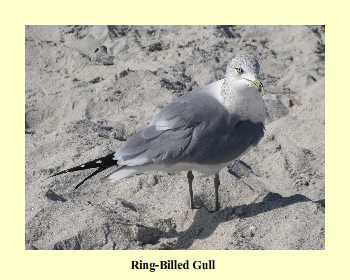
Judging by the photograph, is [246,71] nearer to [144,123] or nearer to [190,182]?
[190,182]

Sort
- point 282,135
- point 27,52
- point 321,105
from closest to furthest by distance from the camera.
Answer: point 282,135, point 321,105, point 27,52

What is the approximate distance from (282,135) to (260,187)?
58cm

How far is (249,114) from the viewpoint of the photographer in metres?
3.17

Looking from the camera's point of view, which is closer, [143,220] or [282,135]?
[143,220]

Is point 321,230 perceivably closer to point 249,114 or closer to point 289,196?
point 289,196

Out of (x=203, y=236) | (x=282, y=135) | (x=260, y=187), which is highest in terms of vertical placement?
(x=282, y=135)

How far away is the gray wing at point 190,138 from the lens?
2.99m

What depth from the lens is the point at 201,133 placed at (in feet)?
9.91

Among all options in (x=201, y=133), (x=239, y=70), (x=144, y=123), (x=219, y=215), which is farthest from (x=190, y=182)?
(x=144, y=123)

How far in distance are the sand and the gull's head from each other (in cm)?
55

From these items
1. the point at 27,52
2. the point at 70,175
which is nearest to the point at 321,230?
the point at 70,175

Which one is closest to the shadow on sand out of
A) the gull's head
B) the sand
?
the sand

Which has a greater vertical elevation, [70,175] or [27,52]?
[27,52]

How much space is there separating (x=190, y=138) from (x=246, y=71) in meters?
0.43
